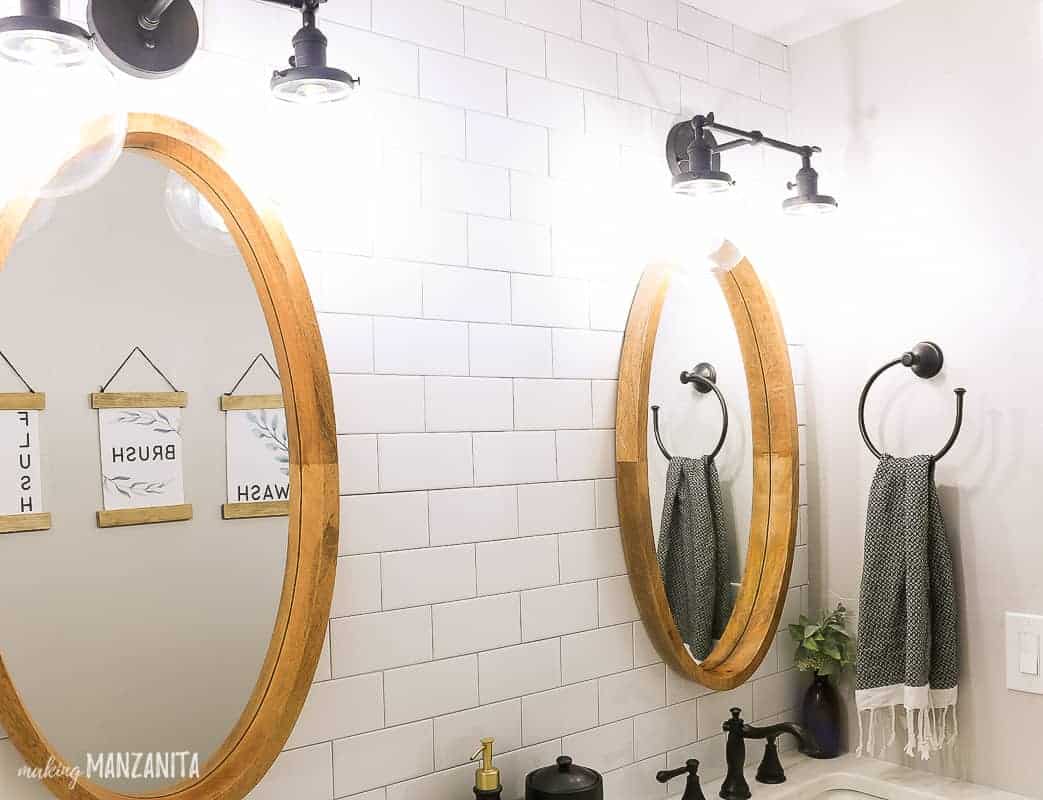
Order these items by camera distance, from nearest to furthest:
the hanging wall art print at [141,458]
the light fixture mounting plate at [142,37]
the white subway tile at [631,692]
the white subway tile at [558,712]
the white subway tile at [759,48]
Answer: the light fixture mounting plate at [142,37] < the hanging wall art print at [141,458] < the white subway tile at [558,712] < the white subway tile at [631,692] < the white subway tile at [759,48]

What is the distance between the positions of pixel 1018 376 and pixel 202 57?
1481 mm

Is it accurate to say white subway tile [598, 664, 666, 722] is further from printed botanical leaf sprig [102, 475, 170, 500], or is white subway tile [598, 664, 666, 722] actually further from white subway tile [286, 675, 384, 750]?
printed botanical leaf sprig [102, 475, 170, 500]

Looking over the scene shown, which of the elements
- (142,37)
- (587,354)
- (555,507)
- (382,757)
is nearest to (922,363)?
(587,354)

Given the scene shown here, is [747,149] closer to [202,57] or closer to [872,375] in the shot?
[872,375]

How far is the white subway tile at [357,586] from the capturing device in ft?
4.69

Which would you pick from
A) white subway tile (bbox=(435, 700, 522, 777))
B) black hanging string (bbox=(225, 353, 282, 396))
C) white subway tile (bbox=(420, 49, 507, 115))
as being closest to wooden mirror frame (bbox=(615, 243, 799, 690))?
white subway tile (bbox=(435, 700, 522, 777))

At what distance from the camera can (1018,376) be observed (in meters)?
1.81

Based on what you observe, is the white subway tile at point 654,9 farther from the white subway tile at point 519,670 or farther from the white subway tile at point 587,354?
the white subway tile at point 519,670

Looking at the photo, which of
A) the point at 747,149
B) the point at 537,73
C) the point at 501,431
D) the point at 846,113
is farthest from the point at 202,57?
the point at 846,113

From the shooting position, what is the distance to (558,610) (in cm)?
170

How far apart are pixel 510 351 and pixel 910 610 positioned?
0.90 meters

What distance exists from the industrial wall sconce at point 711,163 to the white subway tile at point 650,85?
0.05 meters

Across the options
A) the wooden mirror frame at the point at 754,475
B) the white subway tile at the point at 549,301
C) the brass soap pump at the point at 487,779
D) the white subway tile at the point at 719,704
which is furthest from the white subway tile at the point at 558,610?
the white subway tile at the point at 549,301

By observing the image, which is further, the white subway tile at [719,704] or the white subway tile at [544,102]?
the white subway tile at [719,704]
